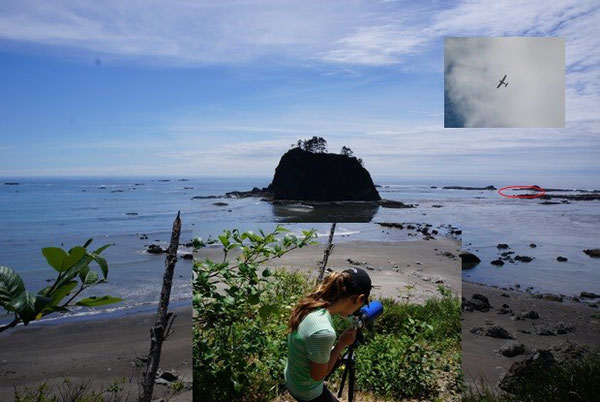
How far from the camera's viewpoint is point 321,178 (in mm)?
25109

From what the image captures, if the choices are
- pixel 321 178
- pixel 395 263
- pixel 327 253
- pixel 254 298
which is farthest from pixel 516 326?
pixel 321 178

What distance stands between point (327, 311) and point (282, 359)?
1.13 metres

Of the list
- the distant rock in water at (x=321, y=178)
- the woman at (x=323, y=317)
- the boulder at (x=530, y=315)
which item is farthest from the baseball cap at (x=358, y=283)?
the distant rock in water at (x=321, y=178)

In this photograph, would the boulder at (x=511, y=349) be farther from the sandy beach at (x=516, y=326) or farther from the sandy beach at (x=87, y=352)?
the sandy beach at (x=87, y=352)

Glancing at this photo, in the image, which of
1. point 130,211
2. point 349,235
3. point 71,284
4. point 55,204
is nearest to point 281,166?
point 130,211

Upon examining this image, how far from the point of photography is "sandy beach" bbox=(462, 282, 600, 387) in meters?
5.23

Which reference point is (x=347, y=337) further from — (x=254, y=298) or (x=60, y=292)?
(x=60, y=292)

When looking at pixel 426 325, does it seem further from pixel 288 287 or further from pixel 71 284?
pixel 71 284

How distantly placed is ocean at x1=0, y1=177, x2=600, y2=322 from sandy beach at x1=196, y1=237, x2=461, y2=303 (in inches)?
3.9

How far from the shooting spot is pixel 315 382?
2.07m

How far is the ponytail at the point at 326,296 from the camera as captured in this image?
193 cm

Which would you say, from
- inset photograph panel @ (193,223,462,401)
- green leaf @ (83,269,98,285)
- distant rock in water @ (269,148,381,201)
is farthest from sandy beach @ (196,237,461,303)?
distant rock in water @ (269,148,381,201)

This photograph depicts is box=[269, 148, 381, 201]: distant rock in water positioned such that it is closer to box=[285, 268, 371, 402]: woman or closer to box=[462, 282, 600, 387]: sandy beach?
box=[462, 282, 600, 387]: sandy beach

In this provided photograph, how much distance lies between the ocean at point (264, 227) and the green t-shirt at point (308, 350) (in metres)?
1.13
